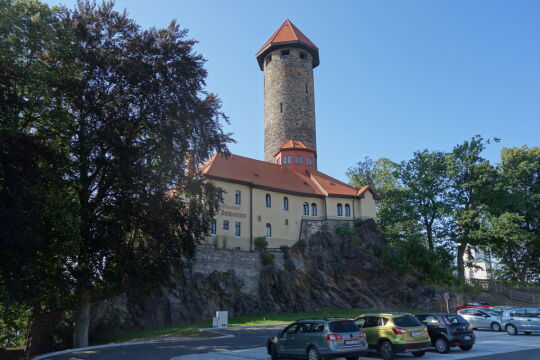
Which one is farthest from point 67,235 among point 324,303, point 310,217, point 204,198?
point 310,217

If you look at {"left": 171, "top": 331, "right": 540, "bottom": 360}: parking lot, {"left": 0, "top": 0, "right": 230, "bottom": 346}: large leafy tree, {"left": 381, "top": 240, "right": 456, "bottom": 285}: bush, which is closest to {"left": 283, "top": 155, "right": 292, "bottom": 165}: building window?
{"left": 381, "top": 240, "right": 456, "bottom": 285}: bush

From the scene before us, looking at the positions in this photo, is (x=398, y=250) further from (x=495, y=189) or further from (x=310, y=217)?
(x=495, y=189)

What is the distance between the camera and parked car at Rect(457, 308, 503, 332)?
2477cm

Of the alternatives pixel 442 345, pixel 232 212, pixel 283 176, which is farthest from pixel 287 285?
pixel 442 345

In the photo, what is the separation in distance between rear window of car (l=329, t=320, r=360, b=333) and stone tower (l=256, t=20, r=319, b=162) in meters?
42.2

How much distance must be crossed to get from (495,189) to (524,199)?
4.94 metres

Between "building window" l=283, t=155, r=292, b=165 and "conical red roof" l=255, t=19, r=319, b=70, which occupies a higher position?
"conical red roof" l=255, t=19, r=319, b=70

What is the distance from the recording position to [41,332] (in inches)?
956

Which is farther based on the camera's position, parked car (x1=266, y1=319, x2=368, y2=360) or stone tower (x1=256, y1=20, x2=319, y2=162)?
stone tower (x1=256, y1=20, x2=319, y2=162)

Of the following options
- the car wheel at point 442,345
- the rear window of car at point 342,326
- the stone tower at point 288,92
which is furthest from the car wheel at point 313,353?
the stone tower at point 288,92

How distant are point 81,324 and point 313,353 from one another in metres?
14.3

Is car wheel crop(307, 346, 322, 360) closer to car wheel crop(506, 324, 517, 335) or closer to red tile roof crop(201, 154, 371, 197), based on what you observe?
car wheel crop(506, 324, 517, 335)

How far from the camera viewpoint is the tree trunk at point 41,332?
77.6ft

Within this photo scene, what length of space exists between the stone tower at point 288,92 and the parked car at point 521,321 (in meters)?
35.4
